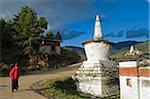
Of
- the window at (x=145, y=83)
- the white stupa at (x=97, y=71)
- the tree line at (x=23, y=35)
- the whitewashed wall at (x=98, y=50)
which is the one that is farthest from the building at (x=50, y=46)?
the window at (x=145, y=83)

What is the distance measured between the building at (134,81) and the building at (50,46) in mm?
30289

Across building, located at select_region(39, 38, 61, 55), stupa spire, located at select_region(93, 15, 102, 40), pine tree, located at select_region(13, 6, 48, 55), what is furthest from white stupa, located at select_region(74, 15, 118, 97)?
building, located at select_region(39, 38, 61, 55)

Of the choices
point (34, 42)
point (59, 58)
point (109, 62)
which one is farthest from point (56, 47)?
point (109, 62)

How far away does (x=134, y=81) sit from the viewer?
38.0ft

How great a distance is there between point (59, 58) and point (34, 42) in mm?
6419

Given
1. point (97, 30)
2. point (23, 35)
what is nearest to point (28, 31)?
point (23, 35)

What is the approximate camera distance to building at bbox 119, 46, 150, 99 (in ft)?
35.6

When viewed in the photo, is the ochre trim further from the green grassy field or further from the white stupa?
the white stupa

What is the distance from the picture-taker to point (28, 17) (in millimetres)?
38312

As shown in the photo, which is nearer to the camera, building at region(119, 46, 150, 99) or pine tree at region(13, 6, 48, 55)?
building at region(119, 46, 150, 99)

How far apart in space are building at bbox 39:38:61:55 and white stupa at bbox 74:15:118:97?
2467cm

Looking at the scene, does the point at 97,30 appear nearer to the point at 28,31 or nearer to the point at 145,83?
the point at 145,83

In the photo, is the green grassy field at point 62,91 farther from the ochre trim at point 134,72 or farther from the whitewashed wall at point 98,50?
the whitewashed wall at point 98,50

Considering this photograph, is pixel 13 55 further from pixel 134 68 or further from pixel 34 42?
pixel 134 68
